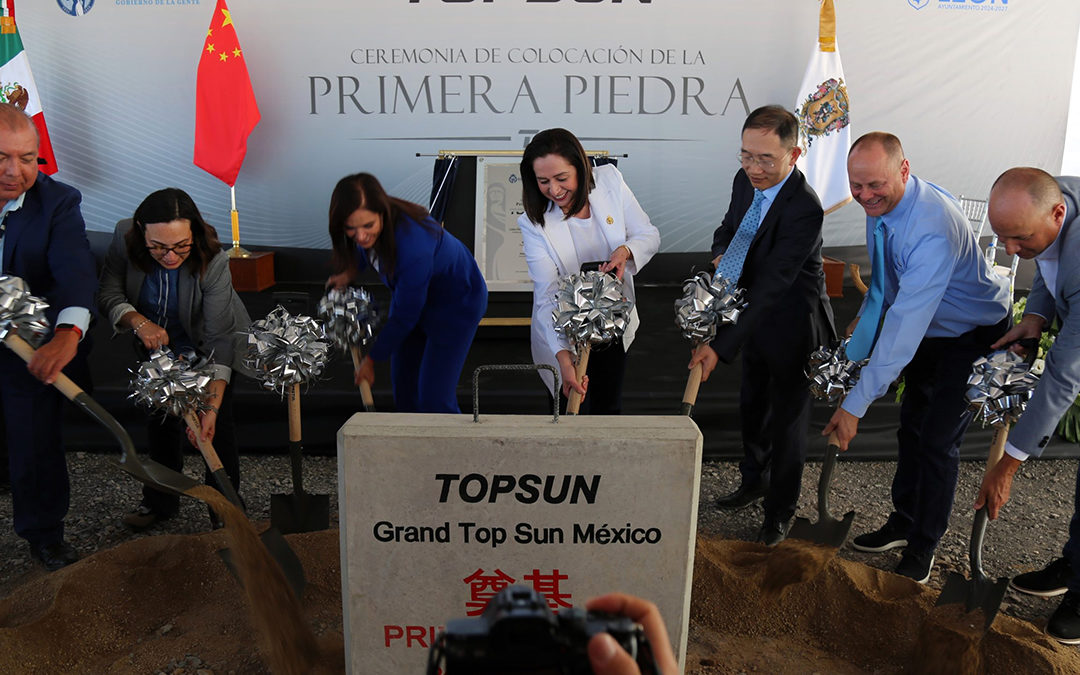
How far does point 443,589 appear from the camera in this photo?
Answer: 6.07ft

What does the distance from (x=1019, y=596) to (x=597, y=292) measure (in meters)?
1.89

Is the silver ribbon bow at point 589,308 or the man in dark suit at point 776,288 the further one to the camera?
the man in dark suit at point 776,288

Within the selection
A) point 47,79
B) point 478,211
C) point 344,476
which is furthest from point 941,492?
point 47,79

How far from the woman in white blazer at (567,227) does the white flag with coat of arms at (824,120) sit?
339cm

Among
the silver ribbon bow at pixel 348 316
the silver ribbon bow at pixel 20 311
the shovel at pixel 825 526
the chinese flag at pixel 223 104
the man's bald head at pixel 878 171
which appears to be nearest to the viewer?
the silver ribbon bow at pixel 20 311

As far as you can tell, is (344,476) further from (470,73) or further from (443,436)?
(470,73)

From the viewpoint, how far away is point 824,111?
19.2 ft

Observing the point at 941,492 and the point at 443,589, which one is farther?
the point at 941,492

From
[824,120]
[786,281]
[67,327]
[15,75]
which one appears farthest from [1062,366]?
[15,75]

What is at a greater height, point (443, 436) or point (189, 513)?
point (443, 436)

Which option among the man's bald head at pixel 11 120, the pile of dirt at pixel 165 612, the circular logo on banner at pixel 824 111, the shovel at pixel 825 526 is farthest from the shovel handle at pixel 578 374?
the circular logo on banner at pixel 824 111

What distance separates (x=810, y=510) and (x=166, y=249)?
9.24 feet

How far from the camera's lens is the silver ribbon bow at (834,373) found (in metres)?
2.66

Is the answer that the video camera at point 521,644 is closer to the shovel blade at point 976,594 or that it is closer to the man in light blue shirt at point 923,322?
the man in light blue shirt at point 923,322
